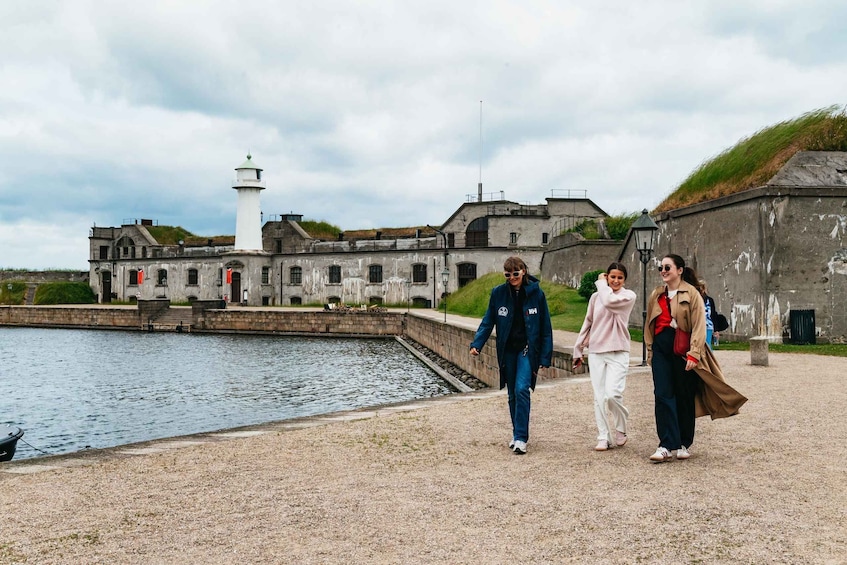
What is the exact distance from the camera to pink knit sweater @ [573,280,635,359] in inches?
261

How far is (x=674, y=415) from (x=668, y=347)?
1.73ft

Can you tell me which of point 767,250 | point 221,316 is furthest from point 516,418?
point 221,316

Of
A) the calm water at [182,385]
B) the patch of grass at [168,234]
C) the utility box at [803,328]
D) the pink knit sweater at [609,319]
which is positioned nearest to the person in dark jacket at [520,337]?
the pink knit sweater at [609,319]

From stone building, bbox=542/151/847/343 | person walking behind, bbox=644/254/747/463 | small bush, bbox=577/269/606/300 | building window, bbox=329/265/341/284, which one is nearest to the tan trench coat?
person walking behind, bbox=644/254/747/463

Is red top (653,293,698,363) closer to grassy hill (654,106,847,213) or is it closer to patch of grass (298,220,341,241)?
grassy hill (654,106,847,213)

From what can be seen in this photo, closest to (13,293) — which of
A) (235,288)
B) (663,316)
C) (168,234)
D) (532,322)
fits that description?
(168,234)

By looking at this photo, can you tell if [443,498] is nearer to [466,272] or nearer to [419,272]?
[466,272]

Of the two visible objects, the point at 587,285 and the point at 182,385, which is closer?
the point at 182,385

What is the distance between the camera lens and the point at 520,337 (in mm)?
6703

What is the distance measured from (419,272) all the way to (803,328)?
31.9m

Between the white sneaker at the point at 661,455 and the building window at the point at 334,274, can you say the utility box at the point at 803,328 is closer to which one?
the white sneaker at the point at 661,455

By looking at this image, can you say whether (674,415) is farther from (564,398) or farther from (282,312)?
(282,312)

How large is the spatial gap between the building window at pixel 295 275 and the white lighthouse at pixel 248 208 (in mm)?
2536

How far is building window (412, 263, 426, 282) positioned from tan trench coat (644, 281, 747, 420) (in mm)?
41146
